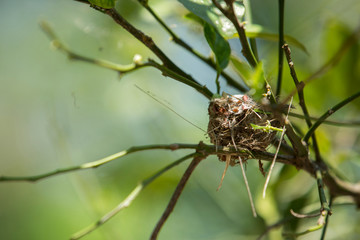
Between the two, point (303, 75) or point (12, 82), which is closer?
point (303, 75)

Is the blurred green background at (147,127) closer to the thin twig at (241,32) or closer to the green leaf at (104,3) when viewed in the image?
the thin twig at (241,32)

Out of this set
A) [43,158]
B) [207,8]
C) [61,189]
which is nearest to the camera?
[207,8]

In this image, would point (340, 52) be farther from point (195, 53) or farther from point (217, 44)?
point (195, 53)

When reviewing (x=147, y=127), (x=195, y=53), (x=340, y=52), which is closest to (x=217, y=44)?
(x=195, y=53)

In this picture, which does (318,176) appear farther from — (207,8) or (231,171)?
(231,171)

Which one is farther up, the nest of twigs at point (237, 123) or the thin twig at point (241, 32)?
the thin twig at point (241, 32)

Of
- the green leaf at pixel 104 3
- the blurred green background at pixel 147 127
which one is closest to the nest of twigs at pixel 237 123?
the blurred green background at pixel 147 127

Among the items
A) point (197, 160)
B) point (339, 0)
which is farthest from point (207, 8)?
point (339, 0)
